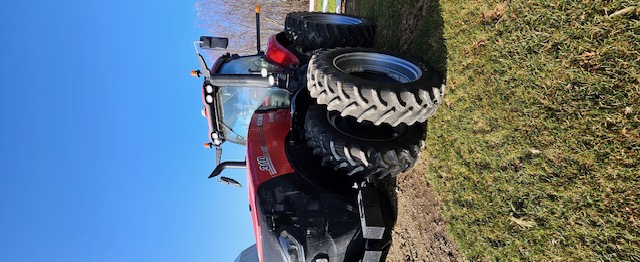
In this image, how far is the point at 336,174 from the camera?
3.14m

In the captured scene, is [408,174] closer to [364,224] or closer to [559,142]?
[364,224]

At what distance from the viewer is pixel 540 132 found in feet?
7.21

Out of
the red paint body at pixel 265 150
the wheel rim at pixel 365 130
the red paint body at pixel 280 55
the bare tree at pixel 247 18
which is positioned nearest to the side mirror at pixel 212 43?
the red paint body at pixel 280 55

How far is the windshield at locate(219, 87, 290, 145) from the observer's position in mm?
3748

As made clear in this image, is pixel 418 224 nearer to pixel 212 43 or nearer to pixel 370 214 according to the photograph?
pixel 370 214

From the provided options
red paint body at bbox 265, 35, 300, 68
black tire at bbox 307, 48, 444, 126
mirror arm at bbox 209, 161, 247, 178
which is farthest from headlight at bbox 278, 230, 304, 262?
red paint body at bbox 265, 35, 300, 68

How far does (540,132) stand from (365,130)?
3.90ft

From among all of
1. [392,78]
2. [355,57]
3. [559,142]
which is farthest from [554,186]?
[355,57]

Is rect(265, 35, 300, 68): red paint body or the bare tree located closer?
rect(265, 35, 300, 68): red paint body

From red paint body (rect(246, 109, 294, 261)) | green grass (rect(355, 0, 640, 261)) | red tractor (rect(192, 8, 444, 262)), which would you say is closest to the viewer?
green grass (rect(355, 0, 640, 261))

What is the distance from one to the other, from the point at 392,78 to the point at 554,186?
1.48 meters

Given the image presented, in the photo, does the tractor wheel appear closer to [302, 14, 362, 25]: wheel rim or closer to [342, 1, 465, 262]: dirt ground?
[342, 1, 465, 262]: dirt ground

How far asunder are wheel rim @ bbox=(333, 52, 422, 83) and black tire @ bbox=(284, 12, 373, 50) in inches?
37.2

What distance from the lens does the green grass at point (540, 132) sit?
1.84m
